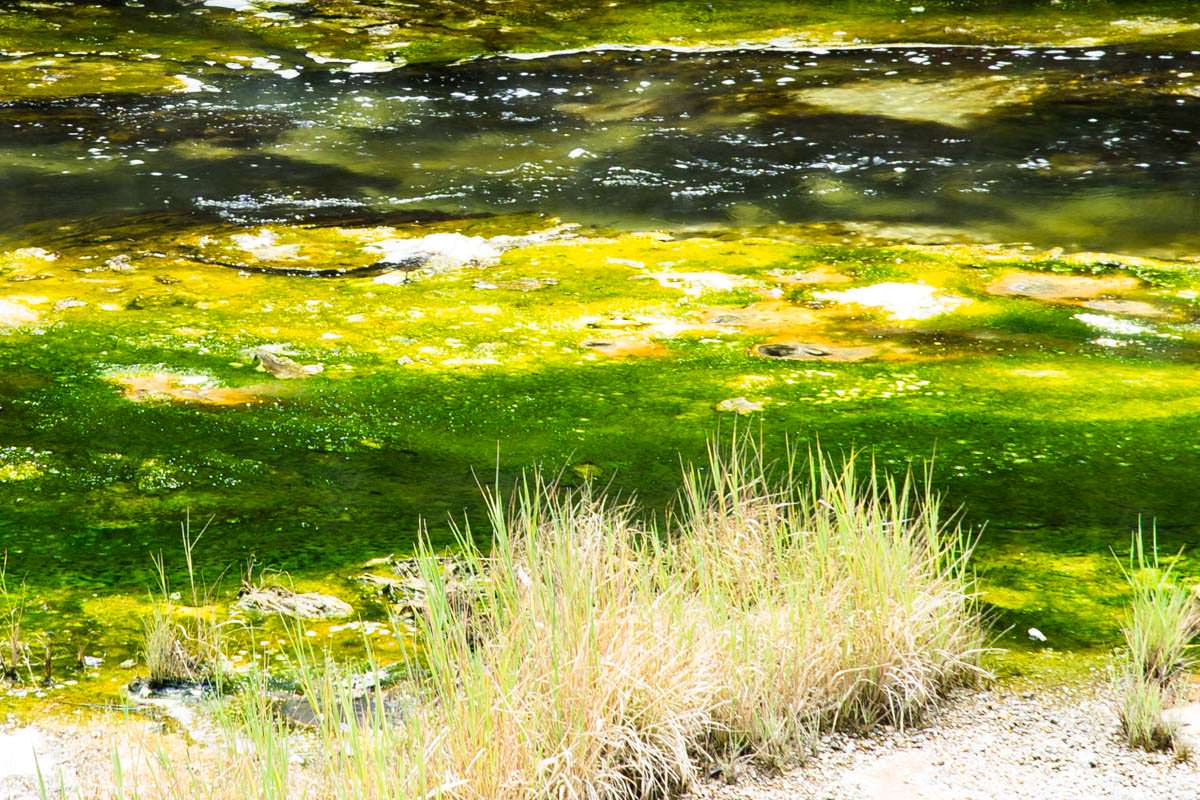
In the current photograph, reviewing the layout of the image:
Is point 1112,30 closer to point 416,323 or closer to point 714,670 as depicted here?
point 416,323

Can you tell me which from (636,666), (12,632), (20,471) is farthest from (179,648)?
(20,471)

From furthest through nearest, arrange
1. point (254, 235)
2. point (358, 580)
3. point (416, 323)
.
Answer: point (254, 235) → point (416, 323) → point (358, 580)

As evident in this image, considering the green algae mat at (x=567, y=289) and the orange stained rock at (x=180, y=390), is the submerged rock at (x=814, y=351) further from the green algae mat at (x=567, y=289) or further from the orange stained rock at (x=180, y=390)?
the orange stained rock at (x=180, y=390)

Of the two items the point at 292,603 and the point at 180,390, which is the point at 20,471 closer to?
the point at 180,390

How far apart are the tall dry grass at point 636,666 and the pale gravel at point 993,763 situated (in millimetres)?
57

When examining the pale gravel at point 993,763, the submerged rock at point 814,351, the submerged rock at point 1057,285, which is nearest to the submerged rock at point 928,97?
the submerged rock at point 1057,285

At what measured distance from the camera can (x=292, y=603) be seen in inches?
119

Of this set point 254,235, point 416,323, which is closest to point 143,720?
point 416,323

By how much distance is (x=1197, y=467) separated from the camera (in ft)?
12.2

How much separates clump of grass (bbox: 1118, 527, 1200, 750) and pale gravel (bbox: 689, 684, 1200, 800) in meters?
0.04

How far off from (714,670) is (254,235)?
174 inches

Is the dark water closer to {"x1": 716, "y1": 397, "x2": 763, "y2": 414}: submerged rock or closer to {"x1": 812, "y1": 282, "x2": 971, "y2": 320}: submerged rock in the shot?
{"x1": 812, "y1": 282, "x2": 971, "y2": 320}: submerged rock

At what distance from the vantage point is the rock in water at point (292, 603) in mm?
2998

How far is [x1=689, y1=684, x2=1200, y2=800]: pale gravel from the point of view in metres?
2.37
